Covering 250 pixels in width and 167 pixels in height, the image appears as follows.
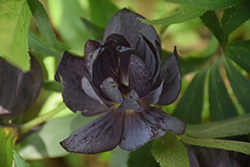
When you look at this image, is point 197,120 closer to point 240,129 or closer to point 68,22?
point 240,129

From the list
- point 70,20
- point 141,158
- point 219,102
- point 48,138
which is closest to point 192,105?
point 219,102

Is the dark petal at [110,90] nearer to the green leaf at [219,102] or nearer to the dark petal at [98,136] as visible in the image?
the dark petal at [98,136]

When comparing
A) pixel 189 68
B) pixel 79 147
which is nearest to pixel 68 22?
pixel 189 68

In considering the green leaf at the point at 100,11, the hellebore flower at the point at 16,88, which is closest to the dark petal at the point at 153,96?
the hellebore flower at the point at 16,88

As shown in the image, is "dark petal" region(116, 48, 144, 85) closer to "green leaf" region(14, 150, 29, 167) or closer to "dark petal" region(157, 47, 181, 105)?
"dark petal" region(157, 47, 181, 105)

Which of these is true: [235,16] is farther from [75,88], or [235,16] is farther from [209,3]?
[75,88]

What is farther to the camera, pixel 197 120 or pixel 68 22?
pixel 68 22
